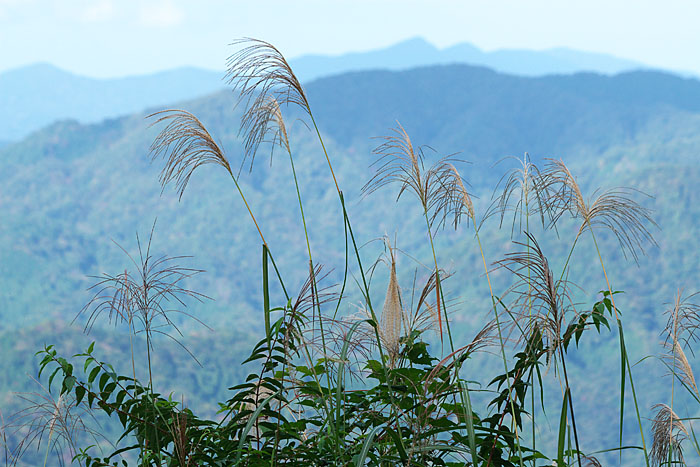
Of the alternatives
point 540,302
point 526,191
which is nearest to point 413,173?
point 526,191

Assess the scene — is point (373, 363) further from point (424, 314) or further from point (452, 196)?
point (452, 196)

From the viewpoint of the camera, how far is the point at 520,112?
84.2m

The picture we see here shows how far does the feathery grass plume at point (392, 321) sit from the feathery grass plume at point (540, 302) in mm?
210

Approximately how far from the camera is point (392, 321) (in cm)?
127

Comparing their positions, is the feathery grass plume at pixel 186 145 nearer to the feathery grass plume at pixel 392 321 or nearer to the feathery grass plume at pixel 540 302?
the feathery grass plume at pixel 392 321

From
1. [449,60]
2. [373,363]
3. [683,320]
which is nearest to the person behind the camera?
[373,363]

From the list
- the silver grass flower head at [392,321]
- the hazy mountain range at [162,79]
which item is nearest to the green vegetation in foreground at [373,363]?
the silver grass flower head at [392,321]

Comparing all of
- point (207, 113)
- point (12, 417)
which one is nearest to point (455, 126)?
point (207, 113)

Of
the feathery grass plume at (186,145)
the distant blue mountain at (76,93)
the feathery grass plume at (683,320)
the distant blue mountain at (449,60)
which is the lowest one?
the feathery grass plume at (683,320)

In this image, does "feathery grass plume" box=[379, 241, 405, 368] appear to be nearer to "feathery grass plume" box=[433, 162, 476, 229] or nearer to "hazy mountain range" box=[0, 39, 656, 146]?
"feathery grass plume" box=[433, 162, 476, 229]

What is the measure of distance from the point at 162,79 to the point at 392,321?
153033mm

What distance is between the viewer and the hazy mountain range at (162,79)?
13288 cm

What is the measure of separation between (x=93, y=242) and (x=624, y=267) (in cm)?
5196

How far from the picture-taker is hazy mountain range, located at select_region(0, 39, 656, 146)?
436 ft
